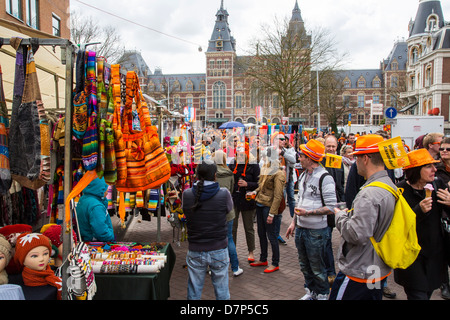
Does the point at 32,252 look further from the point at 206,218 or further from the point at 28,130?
the point at 206,218

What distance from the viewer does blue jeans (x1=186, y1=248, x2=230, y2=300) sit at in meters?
3.51

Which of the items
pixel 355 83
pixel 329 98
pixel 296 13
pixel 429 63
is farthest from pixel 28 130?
pixel 355 83

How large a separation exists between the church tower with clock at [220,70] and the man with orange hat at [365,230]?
2596 inches

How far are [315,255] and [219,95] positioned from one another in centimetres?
7125

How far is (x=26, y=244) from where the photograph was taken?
2.80 m

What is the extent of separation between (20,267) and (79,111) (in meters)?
1.44

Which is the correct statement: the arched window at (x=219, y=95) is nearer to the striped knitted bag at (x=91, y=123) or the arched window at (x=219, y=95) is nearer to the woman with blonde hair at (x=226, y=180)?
the woman with blonde hair at (x=226, y=180)

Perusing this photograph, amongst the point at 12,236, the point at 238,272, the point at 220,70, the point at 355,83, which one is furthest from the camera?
the point at 355,83

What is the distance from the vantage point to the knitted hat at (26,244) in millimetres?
2795

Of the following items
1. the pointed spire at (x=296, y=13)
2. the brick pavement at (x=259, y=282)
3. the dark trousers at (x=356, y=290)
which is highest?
the pointed spire at (x=296, y=13)

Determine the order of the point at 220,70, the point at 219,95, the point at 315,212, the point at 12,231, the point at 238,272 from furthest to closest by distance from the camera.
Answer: the point at 219,95
the point at 220,70
the point at 238,272
the point at 315,212
the point at 12,231

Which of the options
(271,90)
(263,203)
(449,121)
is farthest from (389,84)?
(263,203)

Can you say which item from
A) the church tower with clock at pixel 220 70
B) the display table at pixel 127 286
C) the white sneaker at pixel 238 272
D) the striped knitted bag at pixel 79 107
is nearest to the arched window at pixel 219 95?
the church tower with clock at pixel 220 70

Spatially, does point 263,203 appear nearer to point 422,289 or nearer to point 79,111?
point 422,289
